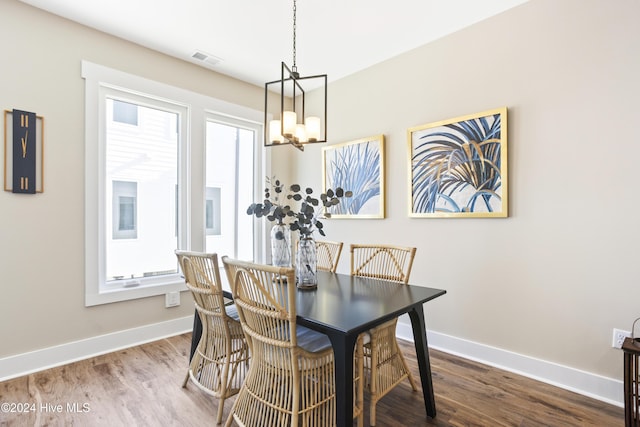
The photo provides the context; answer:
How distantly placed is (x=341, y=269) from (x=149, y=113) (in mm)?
2525

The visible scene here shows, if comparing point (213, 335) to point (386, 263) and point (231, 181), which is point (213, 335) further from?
point (231, 181)

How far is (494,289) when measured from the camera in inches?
95.3

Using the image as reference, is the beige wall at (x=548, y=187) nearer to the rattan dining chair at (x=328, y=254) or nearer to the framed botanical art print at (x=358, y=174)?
the framed botanical art print at (x=358, y=174)

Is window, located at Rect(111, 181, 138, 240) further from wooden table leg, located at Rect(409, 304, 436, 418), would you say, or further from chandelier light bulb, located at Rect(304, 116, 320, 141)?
wooden table leg, located at Rect(409, 304, 436, 418)

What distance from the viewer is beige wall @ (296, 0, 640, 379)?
1919mm

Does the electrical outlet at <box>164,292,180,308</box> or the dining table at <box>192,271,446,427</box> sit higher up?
the dining table at <box>192,271,446,427</box>

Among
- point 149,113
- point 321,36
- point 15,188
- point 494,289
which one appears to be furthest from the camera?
point 149,113

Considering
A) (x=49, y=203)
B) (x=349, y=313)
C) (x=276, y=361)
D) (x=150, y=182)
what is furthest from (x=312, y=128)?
(x=49, y=203)

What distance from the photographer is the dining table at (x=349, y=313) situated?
1.27m

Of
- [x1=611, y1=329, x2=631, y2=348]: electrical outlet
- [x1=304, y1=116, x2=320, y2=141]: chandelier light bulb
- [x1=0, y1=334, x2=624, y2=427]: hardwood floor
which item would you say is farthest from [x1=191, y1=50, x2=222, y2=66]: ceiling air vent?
[x1=611, y1=329, x2=631, y2=348]: electrical outlet

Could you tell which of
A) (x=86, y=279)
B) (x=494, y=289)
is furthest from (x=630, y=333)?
(x=86, y=279)

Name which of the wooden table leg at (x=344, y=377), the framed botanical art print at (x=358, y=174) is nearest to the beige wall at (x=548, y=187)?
the framed botanical art print at (x=358, y=174)

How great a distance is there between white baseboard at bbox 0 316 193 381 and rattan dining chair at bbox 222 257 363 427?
1.67 meters

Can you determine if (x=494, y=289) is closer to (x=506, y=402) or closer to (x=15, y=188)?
(x=506, y=402)
